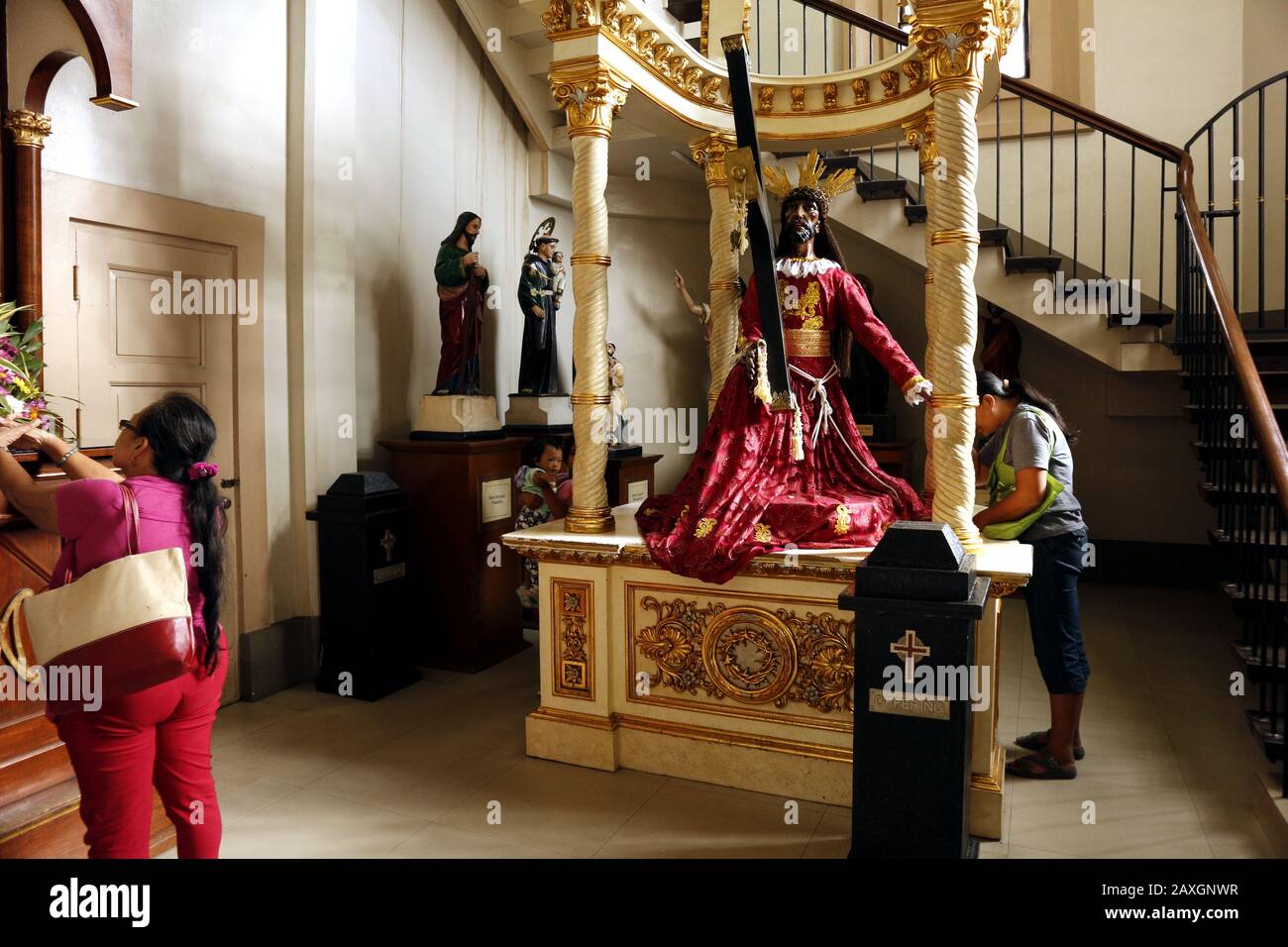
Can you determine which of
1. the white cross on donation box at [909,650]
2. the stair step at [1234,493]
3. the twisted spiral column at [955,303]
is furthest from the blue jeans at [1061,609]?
the white cross on donation box at [909,650]

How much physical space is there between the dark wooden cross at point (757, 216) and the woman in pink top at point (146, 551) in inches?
81.1

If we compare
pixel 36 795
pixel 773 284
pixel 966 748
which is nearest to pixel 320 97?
pixel 773 284

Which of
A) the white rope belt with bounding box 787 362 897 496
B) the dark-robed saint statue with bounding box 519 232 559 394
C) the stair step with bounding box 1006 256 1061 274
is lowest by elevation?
the white rope belt with bounding box 787 362 897 496

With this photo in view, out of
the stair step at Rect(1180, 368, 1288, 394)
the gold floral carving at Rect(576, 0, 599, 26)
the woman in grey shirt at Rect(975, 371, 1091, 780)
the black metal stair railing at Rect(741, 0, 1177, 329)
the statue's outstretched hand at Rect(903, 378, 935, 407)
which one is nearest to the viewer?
the statue's outstretched hand at Rect(903, 378, 935, 407)

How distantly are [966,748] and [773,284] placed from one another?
1821 mm

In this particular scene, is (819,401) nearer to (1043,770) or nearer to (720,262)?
(720,262)

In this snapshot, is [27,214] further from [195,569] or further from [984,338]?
[984,338]

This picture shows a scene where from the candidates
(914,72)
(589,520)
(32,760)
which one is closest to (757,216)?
(914,72)

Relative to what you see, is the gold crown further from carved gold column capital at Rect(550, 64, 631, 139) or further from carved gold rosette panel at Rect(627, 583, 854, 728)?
carved gold rosette panel at Rect(627, 583, 854, 728)

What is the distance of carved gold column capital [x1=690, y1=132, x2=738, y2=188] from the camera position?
174 inches

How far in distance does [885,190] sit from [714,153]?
2488 mm

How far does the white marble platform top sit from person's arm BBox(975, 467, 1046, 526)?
0.10m

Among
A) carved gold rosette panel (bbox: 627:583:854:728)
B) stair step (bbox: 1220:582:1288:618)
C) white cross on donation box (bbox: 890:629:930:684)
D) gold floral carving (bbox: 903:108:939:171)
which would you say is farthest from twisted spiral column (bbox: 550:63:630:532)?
stair step (bbox: 1220:582:1288:618)

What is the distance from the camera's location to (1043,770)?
11.7 feet
